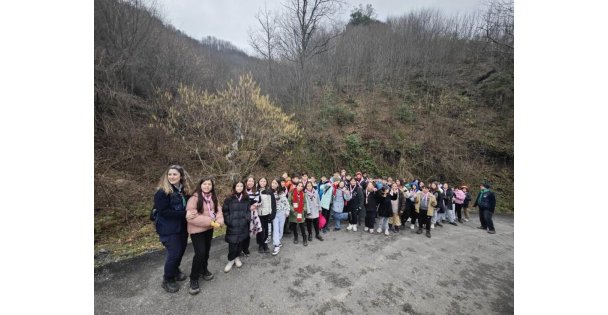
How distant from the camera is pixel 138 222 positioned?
24.0 feet

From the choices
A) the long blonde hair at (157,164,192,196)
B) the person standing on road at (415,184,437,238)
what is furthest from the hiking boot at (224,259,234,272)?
the person standing on road at (415,184,437,238)

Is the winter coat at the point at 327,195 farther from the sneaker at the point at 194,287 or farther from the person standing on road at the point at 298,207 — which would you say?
the sneaker at the point at 194,287

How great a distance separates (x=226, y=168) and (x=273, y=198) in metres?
7.25

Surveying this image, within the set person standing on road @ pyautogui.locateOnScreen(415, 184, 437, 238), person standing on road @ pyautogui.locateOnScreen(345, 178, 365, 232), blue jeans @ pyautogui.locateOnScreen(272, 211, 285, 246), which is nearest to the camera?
blue jeans @ pyautogui.locateOnScreen(272, 211, 285, 246)

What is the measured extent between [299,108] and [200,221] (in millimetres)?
13928

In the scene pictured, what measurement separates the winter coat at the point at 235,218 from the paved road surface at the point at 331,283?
2.38 feet

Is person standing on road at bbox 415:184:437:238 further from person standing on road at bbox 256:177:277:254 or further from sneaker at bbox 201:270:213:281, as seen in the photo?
sneaker at bbox 201:270:213:281

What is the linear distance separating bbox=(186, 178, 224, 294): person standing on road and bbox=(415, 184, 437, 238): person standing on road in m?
5.97

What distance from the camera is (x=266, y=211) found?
497 centimetres

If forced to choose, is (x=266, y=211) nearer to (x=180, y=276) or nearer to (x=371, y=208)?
(x=180, y=276)

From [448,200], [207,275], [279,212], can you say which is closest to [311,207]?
[279,212]

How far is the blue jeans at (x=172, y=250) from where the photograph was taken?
346cm

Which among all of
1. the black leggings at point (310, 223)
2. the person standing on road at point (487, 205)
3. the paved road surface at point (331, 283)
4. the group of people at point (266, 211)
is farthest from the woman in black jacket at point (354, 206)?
the person standing on road at point (487, 205)

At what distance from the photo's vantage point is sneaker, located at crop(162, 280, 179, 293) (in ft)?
11.9
